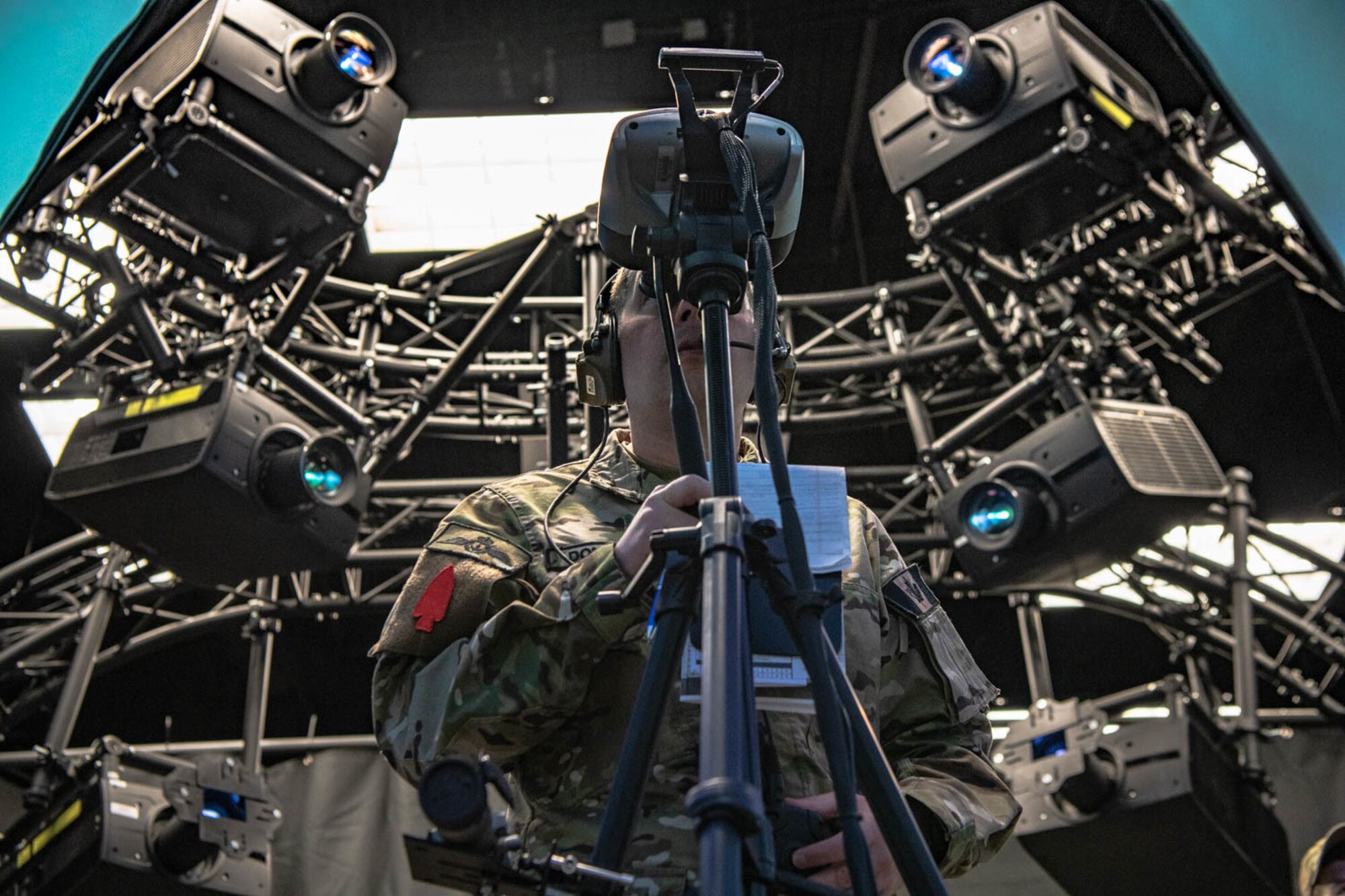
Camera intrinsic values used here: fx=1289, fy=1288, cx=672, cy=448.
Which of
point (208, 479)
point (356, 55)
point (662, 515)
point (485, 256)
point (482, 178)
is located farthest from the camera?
point (482, 178)

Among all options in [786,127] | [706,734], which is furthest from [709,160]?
[706,734]

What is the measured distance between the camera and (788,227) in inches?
57.8

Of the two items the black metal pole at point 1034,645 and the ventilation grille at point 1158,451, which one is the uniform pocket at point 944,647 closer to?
the ventilation grille at point 1158,451

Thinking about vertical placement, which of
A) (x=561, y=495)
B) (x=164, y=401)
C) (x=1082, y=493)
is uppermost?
(x=164, y=401)

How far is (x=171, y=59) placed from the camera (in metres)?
5.23

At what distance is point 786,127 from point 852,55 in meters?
6.29

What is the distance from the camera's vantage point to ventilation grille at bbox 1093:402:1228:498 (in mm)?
5410

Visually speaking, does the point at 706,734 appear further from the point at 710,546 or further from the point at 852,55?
the point at 852,55

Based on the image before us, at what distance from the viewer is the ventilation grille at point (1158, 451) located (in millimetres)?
5410

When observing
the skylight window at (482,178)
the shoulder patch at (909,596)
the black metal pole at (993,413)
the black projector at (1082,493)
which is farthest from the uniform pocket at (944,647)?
the skylight window at (482,178)

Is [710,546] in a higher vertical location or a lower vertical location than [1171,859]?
higher

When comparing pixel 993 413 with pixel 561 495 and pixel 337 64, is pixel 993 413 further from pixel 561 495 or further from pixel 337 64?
pixel 561 495

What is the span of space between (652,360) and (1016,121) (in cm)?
411

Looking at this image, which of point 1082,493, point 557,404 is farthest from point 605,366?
point 1082,493
